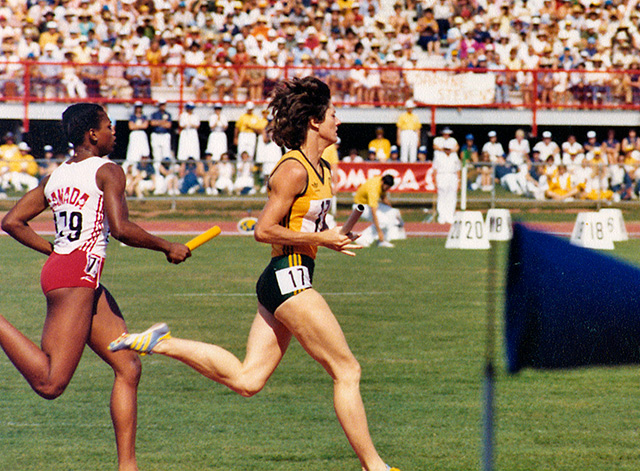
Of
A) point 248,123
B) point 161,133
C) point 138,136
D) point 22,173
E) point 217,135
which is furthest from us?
point 217,135

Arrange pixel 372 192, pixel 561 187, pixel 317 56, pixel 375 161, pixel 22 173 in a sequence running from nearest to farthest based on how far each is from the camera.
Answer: pixel 372 192, pixel 22 173, pixel 561 187, pixel 375 161, pixel 317 56

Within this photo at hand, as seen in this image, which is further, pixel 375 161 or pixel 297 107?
pixel 375 161

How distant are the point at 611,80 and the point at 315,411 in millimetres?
22840

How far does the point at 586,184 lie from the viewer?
74.3ft

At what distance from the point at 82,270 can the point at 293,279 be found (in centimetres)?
104

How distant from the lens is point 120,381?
4961 millimetres

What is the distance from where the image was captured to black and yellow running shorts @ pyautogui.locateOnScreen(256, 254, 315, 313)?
4926 mm

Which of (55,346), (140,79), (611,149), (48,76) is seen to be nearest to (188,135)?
(140,79)

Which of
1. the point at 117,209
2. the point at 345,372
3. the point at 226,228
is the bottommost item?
the point at 226,228

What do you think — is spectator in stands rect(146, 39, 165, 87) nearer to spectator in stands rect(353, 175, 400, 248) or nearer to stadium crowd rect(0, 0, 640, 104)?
stadium crowd rect(0, 0, 640, 104)

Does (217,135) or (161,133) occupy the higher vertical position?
(161,133)

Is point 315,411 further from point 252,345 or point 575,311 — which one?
point 575,311

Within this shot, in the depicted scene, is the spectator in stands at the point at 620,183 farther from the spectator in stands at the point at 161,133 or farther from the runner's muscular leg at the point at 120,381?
the runner's muscular leg at the point at 120,381

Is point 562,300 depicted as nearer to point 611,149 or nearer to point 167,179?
point 167,179
